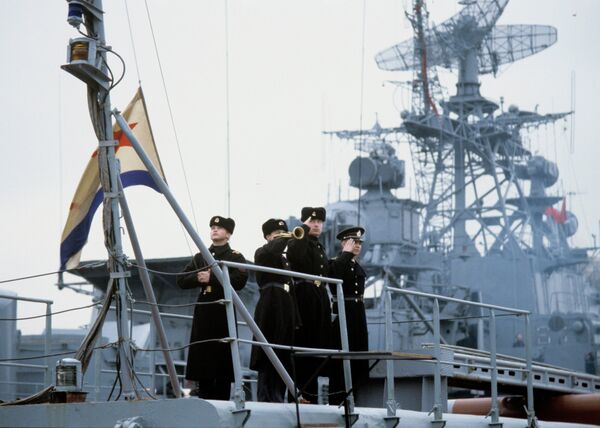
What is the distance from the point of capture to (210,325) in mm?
8203

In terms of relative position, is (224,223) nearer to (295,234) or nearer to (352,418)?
(295,234)

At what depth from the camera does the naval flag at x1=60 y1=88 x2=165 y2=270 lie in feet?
24.8

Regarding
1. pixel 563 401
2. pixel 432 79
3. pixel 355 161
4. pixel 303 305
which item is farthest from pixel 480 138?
pixel 303 305

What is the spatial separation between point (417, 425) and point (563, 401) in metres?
3.57

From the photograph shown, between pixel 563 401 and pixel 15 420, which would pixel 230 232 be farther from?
pixel 563 401

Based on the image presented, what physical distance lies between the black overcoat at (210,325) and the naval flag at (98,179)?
786 mm

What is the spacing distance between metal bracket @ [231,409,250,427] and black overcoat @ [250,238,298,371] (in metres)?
1.49

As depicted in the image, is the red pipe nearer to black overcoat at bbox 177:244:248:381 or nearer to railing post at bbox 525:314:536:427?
railing post at bbox 525:314:536:427

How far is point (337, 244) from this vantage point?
1347 inches

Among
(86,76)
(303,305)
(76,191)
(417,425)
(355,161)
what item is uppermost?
(355,161)

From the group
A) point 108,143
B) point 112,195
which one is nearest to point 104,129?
point 108,143

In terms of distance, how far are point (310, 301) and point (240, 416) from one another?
7.76ft

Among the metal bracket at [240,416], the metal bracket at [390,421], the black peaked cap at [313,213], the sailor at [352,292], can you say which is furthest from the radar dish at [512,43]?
→ the metal bracket at [240,416]

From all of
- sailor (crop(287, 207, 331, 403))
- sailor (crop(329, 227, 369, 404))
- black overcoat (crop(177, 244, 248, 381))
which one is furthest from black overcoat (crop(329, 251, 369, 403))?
black overcoat (crop(177, 244, 248, 381))
